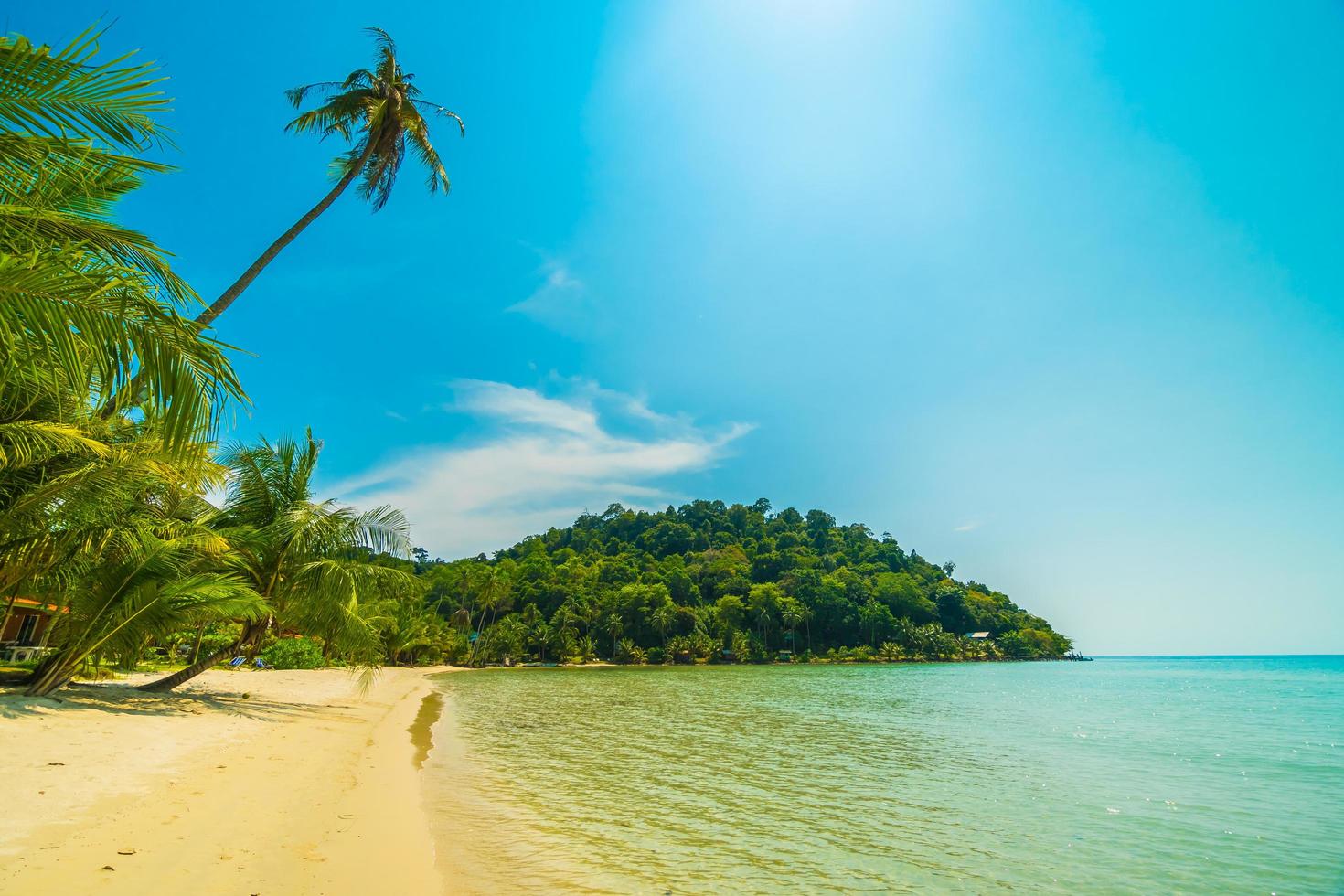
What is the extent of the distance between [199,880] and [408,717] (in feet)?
47.0

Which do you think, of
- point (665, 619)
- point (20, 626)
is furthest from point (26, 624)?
point (665, 619)

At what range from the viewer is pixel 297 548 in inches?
591

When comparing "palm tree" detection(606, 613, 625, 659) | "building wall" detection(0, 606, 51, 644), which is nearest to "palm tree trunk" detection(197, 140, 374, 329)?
"building wall" detection(0, 606, 51, 644)

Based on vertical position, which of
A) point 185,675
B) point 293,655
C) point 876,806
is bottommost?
point 876,806

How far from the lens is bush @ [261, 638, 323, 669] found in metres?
29.8

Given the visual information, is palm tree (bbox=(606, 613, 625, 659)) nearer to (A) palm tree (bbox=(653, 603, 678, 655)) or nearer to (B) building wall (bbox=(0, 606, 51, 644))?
(A) palm tree (bbox=(653, 603, 678, 655))

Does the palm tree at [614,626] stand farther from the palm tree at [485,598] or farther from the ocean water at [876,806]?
the ocean water at [876,806]

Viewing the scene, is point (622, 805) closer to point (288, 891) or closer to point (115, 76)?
point (288, 891)

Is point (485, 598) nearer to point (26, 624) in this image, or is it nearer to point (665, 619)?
point (665, 619)

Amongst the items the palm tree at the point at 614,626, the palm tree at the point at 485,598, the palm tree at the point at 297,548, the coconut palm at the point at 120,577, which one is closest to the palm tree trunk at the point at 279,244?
the coconut palm at the point at 120,577

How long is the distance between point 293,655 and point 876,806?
1247 inches

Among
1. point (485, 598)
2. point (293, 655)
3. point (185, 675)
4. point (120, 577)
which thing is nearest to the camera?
point (120, 577)

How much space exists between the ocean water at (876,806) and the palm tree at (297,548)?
425cm

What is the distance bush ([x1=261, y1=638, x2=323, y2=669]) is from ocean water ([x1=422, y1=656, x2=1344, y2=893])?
1790 cm
